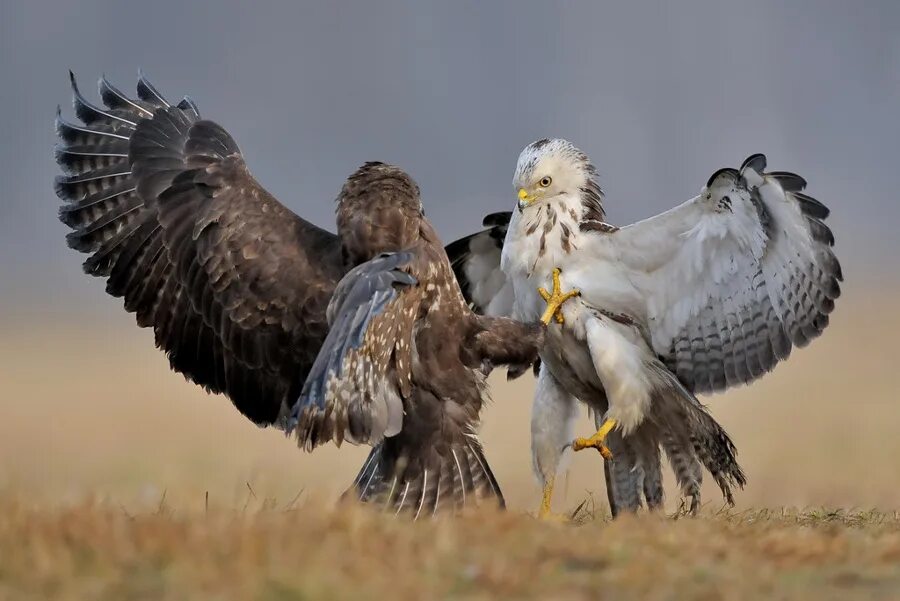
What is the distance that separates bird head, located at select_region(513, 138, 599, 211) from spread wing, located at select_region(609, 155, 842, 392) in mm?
435

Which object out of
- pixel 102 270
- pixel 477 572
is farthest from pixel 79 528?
pixel 102 270

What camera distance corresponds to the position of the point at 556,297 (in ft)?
24.7

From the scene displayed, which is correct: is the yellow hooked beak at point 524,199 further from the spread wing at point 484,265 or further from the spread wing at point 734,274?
the spread wing at point 484,265

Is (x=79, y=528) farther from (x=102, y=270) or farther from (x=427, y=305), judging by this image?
(x=102, y=270)

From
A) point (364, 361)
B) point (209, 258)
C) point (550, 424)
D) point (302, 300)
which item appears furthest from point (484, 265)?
point (364, 361)

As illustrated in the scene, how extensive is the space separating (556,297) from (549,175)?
2.62 ft

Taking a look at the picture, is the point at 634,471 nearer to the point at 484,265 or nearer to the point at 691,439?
the point at 691,439

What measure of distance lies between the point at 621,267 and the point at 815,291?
3.89ft

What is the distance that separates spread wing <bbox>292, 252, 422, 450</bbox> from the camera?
5758 mm

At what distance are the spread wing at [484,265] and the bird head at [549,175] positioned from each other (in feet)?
3.18

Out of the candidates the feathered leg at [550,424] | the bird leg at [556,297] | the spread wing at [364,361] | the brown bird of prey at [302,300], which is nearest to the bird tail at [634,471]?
the feathered leg at [550,424]

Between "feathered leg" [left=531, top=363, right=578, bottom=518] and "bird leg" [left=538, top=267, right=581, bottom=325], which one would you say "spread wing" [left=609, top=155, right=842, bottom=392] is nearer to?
"bird leg" [left=538, top=267, right=581, bottom=325]

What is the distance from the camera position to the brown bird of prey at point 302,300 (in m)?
6.13

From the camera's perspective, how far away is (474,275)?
8.88 m
